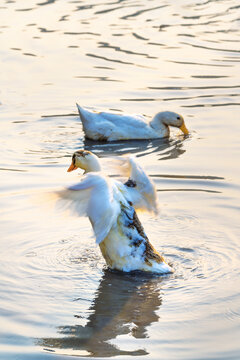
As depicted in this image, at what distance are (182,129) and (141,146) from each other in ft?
1.99

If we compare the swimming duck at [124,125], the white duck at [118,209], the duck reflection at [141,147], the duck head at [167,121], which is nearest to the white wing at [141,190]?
the white duck at [118,209]

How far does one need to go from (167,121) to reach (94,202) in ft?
16.5

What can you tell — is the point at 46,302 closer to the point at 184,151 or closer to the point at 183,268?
the point at 183,268

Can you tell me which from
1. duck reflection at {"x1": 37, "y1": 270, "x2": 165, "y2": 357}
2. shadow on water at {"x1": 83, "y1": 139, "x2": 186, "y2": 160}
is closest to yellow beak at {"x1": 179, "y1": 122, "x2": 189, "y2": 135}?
shadow on water at {"x1": 83, "y1": 139, "x2": 186, "y2": 160}

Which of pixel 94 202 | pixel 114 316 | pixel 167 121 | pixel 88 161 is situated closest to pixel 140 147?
pixel 167 121

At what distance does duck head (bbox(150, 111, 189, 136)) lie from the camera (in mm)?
10500

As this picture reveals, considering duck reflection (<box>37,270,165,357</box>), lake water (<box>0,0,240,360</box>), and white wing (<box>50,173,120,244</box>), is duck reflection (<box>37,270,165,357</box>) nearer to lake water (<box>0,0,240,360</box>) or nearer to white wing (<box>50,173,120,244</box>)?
lake water (<box>0,0,240,360</box>)

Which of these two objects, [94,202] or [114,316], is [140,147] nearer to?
[94,202]

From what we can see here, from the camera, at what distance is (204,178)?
855 cm

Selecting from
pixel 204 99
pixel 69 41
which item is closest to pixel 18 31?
pixel 69 41

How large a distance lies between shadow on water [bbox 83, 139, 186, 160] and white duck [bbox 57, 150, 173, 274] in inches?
129

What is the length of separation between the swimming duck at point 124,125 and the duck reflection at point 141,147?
85 mm

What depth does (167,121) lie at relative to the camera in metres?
10.6

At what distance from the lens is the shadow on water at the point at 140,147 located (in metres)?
9.96
